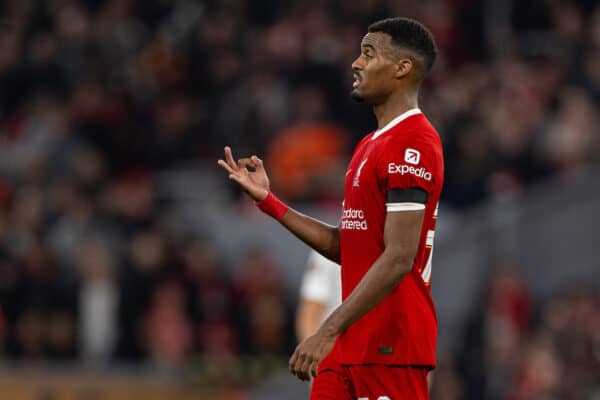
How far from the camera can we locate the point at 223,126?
15.5 meters

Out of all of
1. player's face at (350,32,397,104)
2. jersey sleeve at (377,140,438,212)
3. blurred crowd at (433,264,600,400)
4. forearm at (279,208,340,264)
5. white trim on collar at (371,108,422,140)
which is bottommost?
blurred crowd at (433,264,600,400)

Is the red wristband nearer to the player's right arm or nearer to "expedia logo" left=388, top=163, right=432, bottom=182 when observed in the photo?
the player's right arm

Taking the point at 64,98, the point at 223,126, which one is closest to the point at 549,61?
the point at 223,126

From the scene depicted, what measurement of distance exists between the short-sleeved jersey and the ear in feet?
0.51

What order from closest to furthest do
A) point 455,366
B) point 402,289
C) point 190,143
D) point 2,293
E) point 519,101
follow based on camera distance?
→ 1. point 402,289
2. point 455,366
3. point 2,293
4. point 519,101
5. point 190,143

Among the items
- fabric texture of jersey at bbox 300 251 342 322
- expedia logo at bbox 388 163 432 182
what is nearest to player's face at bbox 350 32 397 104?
expedia logo at bbox 388 163 432 182

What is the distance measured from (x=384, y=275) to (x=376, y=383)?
17.7 inches

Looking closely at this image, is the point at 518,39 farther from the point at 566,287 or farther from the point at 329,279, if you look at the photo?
the point at 329,279

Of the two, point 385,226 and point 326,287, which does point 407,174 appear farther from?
point 326,287

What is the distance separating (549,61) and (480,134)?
2008 millimetres

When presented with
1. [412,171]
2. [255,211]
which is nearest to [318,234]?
[412,171]

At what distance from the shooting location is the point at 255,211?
1429 cm

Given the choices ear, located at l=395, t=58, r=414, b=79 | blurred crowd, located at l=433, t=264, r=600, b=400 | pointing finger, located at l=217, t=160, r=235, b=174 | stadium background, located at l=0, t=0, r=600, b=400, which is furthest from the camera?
stadium background, located at l=0, t=0, r=600, b=400

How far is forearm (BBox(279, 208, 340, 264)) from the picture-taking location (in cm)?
614
